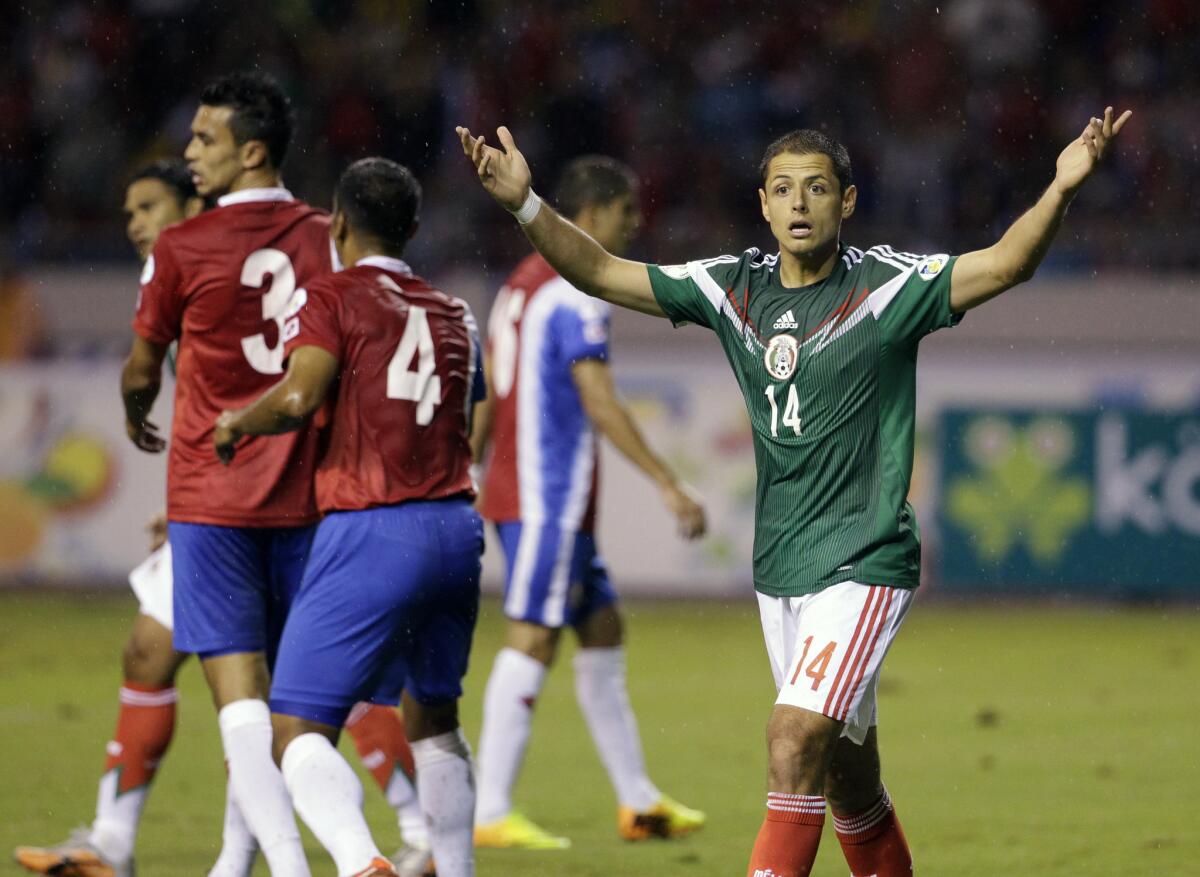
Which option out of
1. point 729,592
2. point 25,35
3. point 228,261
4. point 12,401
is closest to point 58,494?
point 12,401

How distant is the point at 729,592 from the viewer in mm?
14938

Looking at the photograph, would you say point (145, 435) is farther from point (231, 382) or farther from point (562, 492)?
point (562, 492)

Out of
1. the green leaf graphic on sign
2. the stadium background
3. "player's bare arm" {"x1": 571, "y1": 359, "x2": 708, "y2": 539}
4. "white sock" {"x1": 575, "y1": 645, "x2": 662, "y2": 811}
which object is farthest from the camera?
the green leaf graphic on sign

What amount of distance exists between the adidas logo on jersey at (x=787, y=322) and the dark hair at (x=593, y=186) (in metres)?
2.43

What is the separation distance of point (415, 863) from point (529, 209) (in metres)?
2.08

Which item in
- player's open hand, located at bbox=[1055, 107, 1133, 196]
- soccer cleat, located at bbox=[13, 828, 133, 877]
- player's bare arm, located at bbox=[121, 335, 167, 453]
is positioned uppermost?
player's open hand, located at bbox=[1055, 107, 1133, 196]

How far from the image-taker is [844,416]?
15.2 ft

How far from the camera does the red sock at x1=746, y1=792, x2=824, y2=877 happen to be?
4348 mm

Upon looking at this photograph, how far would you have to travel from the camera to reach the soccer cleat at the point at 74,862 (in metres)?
5.63

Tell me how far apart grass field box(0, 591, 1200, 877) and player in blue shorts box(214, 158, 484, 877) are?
1.25 m

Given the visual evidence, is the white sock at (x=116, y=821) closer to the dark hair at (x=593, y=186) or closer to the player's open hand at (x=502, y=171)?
the player's open hand at (x=502, y=171)

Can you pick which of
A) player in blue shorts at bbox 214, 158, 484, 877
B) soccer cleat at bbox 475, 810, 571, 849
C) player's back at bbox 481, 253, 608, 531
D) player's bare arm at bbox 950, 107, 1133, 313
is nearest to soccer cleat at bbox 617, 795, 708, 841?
soccer cleat at bbox 475, 810, 571, 849

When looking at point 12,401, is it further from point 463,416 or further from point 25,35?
point 463,416

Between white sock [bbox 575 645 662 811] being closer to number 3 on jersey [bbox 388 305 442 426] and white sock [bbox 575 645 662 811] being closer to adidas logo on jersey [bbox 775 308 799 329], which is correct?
number 3 on jersey [bbox 388 305 442 426]
